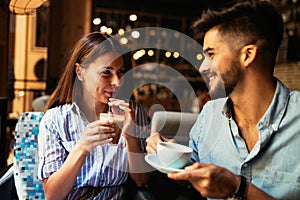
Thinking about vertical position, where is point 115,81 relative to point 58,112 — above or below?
above

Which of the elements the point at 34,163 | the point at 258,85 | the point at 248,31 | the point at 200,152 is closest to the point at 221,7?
the point at 248,31

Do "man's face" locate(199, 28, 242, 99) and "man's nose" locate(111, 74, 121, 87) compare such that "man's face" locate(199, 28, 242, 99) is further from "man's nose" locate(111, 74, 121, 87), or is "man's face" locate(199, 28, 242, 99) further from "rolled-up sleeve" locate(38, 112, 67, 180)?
"rolled-up sleeve" locate(38, 112, 67, 180)

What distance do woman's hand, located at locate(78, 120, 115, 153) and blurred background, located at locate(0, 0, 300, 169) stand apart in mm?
630

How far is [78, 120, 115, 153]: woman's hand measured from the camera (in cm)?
100

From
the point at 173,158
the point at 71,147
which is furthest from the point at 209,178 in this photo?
the point at 71,147

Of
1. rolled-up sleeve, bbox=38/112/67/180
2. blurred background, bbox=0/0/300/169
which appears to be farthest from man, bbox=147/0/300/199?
blurred background, bbox=0/0/300/169

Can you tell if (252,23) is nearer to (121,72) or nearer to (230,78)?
(230,78)

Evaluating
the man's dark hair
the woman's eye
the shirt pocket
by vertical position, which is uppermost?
the man's dark hair

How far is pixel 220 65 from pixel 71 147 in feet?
1.99

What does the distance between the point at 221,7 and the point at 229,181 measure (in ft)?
2.12

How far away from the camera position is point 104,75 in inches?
46.7

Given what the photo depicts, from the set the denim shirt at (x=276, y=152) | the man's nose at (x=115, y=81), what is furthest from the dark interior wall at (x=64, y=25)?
the denim shirt at (x=276, y=152)

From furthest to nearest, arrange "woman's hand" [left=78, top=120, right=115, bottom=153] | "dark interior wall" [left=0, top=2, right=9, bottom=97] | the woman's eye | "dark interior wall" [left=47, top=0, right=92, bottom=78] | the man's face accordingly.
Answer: "dark interior wall" [left=47, top=0, right=92, bottom=78] < "dark interior wall" [left=0, top=2, right=9, bottom=97] < the woman's eye < the man's face < "woman's hand" [left=78, top=120, right=115, bottom=153]

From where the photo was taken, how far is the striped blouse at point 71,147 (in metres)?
1.18
